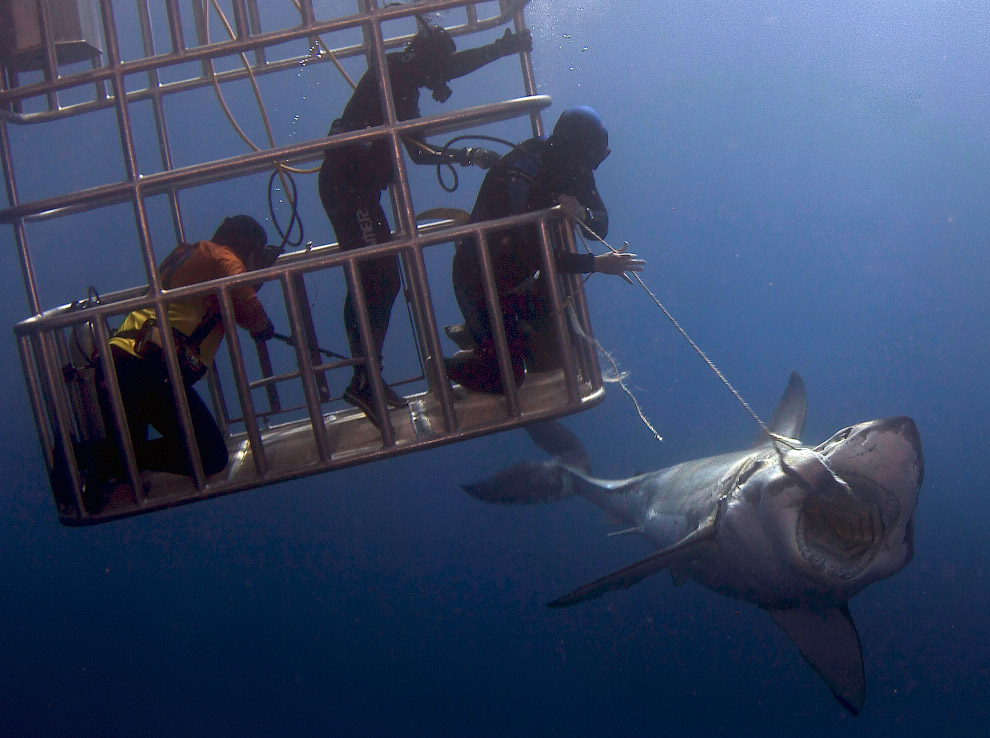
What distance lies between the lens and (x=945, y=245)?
2012cm

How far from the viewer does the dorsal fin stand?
4.33 metres

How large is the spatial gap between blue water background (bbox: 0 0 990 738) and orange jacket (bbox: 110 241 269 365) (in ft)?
30.7

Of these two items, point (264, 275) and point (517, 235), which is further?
point (517, 235)

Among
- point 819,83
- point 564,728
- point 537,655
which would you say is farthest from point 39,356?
point 819,83

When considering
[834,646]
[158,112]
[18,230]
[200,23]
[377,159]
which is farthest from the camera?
[158,112]

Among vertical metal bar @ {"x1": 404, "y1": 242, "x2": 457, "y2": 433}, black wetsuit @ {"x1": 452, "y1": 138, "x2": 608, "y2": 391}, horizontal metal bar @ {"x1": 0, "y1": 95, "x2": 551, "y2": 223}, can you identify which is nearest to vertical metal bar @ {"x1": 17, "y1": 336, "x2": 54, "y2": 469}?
horizontal metal bar @ {"x1": 0, "y1": 95, "x2": 551, "y2": 223}

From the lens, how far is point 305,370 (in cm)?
261

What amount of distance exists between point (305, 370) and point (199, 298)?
81 cm

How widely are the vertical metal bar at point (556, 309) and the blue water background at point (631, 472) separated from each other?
9.28 m

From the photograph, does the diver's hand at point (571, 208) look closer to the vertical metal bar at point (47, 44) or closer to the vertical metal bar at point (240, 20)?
the vertical metal bar at point (240, 20)

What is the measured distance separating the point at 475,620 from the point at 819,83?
24411 millimetres

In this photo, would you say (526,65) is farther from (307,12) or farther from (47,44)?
(47,44)

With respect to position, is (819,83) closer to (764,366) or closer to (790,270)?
(790,270)

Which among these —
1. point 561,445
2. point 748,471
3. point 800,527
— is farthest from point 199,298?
point 561,445
